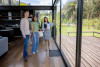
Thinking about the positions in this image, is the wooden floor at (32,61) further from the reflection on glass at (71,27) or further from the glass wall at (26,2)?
the glass wall at (26,2)

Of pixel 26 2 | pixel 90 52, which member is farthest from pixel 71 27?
pixel 26 2

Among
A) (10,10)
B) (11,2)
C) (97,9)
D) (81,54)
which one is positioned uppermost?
(11,2)

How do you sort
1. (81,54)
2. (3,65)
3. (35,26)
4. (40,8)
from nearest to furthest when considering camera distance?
(81,54)
(3,65)
(35,26)
(40,8)

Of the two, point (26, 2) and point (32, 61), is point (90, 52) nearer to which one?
point (32, 61)

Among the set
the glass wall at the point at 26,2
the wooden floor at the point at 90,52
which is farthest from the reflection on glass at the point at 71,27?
the glass wall at the point at 26,2

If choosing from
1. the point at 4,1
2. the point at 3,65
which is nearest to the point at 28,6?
the point at 4,1

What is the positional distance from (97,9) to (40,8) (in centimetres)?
744

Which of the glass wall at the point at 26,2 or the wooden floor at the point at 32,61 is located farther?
the glass wall at the point at 26,2

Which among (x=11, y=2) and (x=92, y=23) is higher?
(x=11, y=2)

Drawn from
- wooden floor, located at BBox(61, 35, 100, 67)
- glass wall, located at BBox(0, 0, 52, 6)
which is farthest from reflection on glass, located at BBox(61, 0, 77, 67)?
glass wall, located at BBox(0, 0, 52, 6)

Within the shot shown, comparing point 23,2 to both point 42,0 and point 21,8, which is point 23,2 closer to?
point 21,8

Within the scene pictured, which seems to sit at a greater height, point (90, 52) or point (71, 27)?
point (71, 27)

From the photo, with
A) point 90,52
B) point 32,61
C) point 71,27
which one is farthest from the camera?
point 32,61

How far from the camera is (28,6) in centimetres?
809
